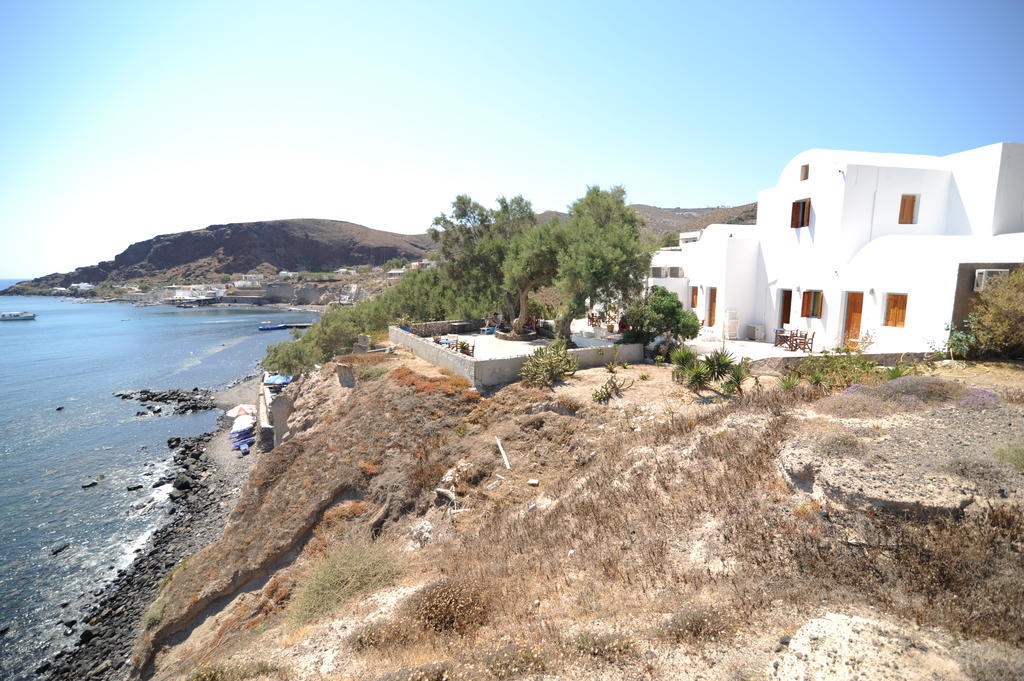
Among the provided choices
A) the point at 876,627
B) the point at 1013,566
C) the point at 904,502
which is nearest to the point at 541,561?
the point at 876,627

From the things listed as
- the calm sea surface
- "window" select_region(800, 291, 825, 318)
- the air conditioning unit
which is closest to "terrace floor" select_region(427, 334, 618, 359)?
"window" select_region(800, 291, 825, 318)

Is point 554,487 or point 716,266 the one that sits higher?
point 716,266

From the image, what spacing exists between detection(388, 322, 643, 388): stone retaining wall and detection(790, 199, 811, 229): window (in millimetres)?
9011

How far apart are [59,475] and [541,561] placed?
102ft

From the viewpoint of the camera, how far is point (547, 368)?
15.9m

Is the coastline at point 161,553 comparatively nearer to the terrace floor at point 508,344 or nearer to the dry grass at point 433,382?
the dry grass at point 433,382

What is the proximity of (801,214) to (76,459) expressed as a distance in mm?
40210

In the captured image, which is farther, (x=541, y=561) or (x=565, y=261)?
(x=565, y=261)

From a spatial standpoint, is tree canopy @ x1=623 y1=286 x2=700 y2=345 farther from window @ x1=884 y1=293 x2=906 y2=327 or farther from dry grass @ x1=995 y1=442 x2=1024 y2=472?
dry grass @ x1=995 y1=442 x2=1024 y2=472

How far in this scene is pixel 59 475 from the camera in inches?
1030

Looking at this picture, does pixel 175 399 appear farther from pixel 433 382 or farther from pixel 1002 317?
pixel 1002 317

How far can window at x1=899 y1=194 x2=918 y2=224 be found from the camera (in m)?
18.6

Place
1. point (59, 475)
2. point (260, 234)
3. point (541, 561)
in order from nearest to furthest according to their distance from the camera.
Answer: point (541, 561), point (59, 475), point (260, 234)

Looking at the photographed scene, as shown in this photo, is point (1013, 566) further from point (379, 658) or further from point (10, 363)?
point (10, 363)
